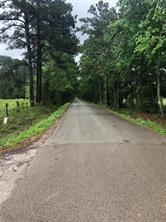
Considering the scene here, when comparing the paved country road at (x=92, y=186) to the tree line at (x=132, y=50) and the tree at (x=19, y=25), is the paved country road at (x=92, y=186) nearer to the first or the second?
the tree line at (x=132, y=50)

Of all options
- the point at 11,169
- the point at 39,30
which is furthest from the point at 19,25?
the point at 11,169

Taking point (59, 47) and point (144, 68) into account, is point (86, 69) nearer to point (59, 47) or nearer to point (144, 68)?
point (59, 47)

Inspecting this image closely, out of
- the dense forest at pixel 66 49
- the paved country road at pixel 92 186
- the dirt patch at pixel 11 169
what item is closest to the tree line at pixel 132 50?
the dense forest at pixel 66 49

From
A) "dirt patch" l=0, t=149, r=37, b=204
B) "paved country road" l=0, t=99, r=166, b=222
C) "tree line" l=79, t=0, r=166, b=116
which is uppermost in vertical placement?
"tree line" l=79, t=0, r=166, b=116

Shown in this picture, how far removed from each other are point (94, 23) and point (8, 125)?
33.2 m

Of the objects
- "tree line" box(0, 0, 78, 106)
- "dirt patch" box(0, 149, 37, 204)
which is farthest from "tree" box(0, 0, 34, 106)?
"dirt patch" box(0, 149, 37, 204)

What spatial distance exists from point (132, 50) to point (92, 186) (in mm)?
17567

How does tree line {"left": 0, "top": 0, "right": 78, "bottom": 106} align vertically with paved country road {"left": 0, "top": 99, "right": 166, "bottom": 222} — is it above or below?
above

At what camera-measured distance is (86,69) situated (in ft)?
201

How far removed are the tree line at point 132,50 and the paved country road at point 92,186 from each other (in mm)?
6909

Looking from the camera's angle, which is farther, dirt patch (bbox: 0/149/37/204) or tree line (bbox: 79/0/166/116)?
tree line (bbox: 79/0/166/116)

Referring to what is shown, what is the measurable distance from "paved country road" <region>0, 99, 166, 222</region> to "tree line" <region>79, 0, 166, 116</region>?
272 inches

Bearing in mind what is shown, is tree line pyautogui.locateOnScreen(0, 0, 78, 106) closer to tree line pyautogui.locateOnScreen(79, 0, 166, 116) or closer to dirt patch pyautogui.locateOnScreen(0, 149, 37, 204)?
tree line pyautogui.locateOnScreen(79, 0, 166, 116)

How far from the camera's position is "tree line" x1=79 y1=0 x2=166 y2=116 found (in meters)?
17.6
